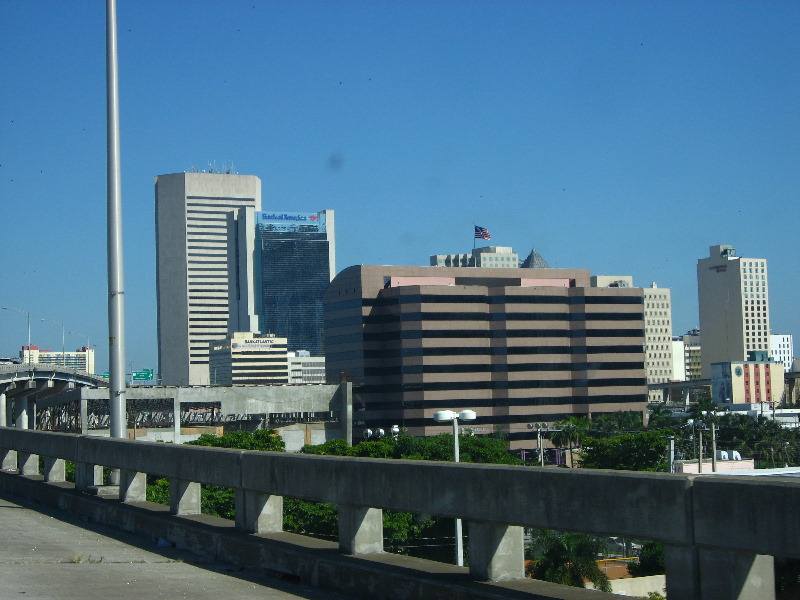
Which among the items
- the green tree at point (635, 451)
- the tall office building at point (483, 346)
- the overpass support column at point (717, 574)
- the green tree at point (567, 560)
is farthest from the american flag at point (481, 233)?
→ the overpass support column at point (717, 574)

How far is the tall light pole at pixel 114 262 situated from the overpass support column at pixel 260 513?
5.54 meters

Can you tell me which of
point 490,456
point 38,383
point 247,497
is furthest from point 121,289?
point 38,383

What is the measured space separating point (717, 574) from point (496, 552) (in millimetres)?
2009

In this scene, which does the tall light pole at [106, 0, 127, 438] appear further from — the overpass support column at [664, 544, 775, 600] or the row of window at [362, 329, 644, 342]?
the row of window at [362, 329, 644, 342]

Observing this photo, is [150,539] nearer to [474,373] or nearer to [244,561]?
[244,561]

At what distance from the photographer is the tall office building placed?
159 metres

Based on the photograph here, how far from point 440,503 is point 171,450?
5305mm

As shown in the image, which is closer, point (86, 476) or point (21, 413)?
point (86, 476)

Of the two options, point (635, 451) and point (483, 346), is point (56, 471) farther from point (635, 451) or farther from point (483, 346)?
Answer: point (483, 346)

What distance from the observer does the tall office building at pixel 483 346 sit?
159 metres

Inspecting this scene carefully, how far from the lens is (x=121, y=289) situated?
1698 cm

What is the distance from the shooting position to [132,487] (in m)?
15.1

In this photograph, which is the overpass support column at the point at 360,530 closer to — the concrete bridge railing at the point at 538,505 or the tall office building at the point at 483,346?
the concrete bridge railing at the point at 538,505

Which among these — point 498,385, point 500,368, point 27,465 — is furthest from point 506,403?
point 27,465
